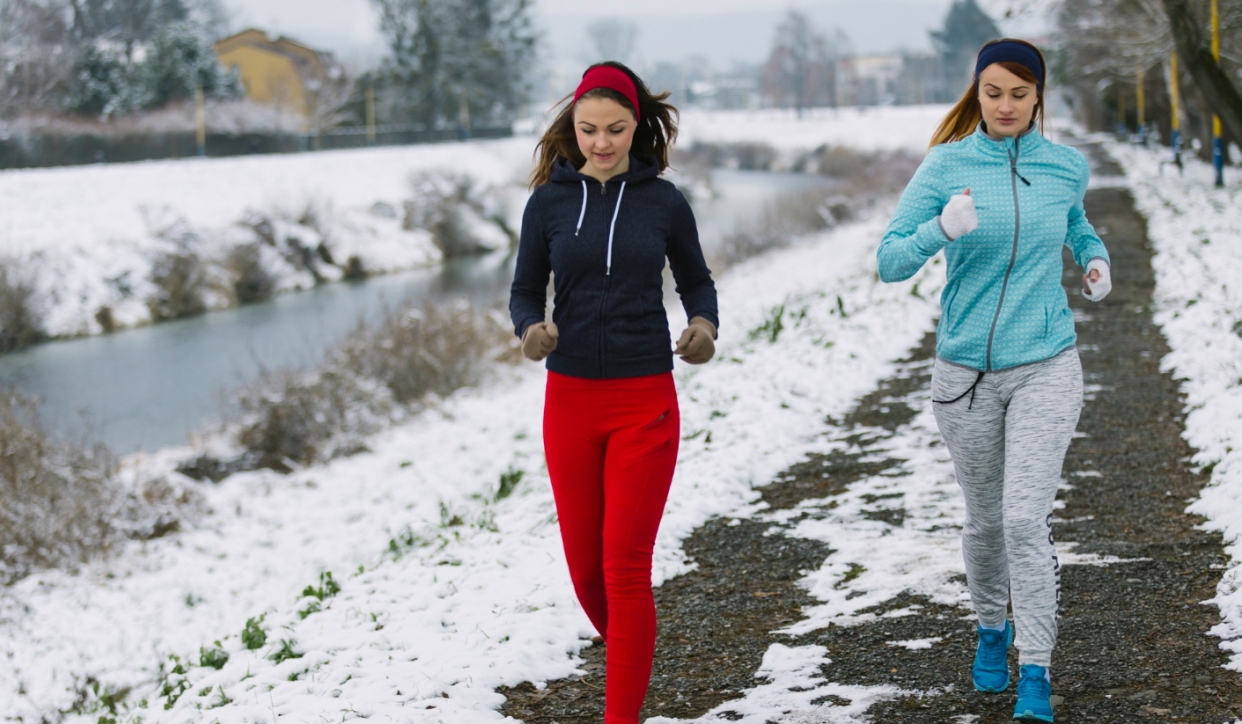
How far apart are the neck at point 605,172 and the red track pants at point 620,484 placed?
60 cm

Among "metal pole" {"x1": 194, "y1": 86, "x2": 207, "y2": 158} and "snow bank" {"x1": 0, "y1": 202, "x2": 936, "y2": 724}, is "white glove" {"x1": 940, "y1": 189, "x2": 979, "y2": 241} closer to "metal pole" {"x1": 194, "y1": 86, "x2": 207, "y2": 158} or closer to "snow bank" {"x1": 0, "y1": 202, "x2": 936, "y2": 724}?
"snow bank" {"x1": 0, "y1": 202, "x2": 936, "y2": 724}

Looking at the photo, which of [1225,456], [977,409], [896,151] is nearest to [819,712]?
[977,409]

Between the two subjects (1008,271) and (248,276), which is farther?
(248,276)

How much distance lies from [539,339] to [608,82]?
A: 0.79 meters

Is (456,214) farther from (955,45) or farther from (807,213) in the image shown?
(955,45)

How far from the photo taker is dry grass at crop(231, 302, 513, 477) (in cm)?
1471

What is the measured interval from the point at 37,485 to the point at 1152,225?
15770 millimetres

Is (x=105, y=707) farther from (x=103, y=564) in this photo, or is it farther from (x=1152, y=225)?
(x=1152, y=225)

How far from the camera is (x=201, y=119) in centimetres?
4562

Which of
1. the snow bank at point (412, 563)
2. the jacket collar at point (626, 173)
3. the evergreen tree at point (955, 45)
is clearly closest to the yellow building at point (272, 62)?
the snow bank at point (412, 563)

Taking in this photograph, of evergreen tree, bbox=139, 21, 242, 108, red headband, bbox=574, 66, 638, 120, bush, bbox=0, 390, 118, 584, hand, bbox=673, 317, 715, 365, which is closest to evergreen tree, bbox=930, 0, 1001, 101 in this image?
evergreen tree, bbox=139, 21, 242, 108

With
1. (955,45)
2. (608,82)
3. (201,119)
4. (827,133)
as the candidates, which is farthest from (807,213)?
(955,45)

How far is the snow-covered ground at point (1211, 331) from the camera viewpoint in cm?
525

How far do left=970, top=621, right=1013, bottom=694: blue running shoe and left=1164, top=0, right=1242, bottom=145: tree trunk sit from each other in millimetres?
16136
